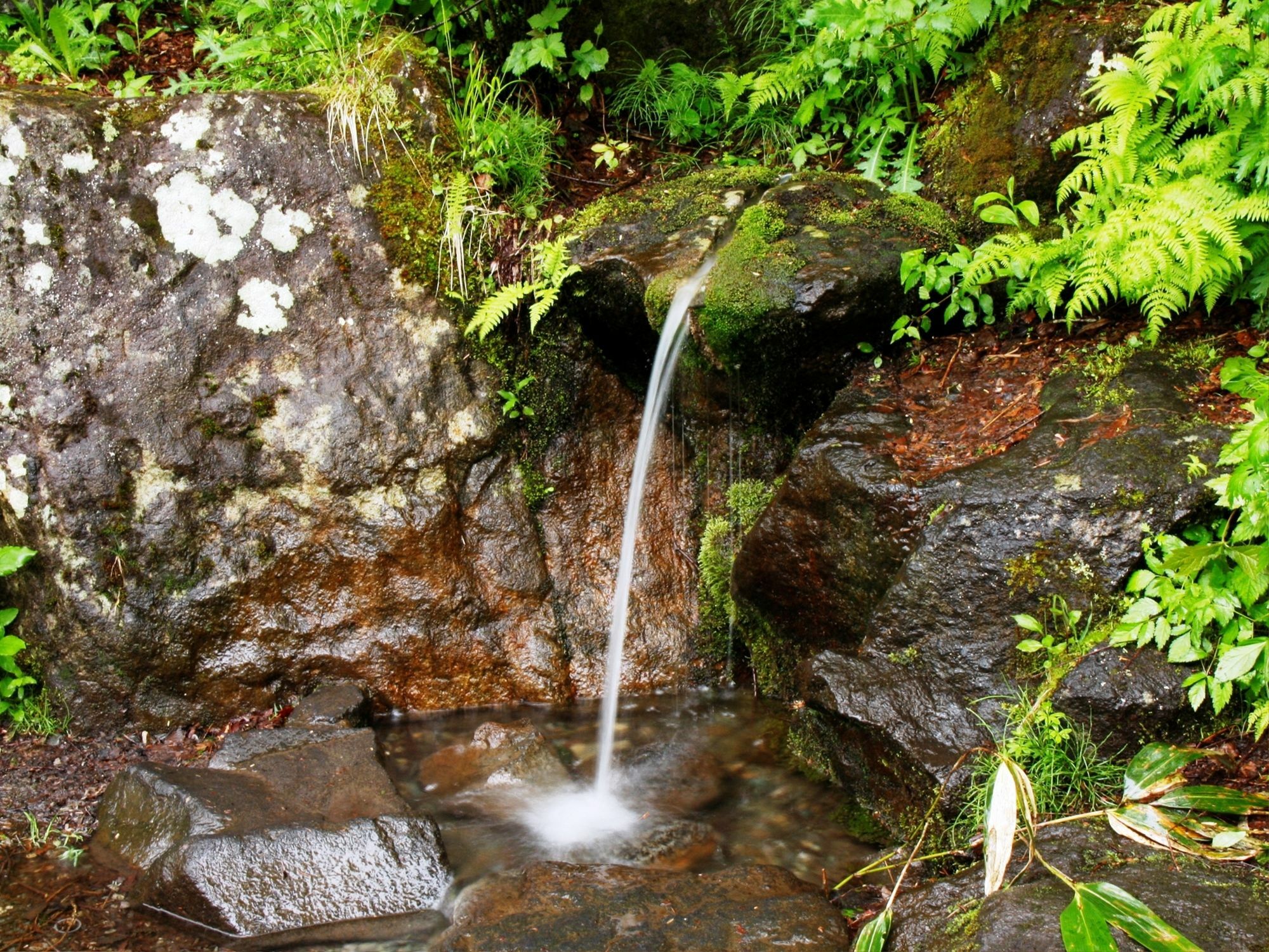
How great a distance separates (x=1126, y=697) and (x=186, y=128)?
16.9 feet

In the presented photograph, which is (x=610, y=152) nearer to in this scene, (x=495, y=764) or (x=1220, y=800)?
(x=495, y=764)

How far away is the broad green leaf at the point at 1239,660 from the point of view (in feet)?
10.0

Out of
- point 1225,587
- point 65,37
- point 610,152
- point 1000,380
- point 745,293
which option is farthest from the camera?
point 610,152

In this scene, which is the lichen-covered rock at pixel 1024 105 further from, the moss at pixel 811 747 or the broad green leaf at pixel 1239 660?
the moss at pixel 811 747

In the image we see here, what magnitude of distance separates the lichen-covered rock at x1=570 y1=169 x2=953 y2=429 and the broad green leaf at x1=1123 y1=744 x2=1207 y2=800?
227 cm

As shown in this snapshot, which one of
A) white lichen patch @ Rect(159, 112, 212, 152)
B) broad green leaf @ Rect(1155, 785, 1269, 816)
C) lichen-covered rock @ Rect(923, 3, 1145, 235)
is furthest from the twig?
white lichen patch @ Rect(159, 112, 212, 152)

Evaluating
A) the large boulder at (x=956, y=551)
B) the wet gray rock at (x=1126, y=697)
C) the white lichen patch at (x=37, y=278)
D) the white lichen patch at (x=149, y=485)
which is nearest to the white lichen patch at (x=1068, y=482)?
the large boulder at (x=956, y=551)

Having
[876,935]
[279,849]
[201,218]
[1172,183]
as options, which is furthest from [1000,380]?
[201,218]

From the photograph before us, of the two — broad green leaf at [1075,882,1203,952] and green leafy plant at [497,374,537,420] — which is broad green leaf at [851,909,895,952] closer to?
broad green leaf at [1075,882,1203,952]

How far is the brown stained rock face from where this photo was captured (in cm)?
516

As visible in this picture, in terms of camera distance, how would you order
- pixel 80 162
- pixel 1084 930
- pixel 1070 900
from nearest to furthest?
1. pixel 1084 930
2. pixel 1070 900
3. pixel 80 162

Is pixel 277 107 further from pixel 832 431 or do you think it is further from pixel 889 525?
pixel 889 525

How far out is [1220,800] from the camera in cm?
282

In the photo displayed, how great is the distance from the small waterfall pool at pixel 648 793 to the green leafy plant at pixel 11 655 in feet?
5.80
